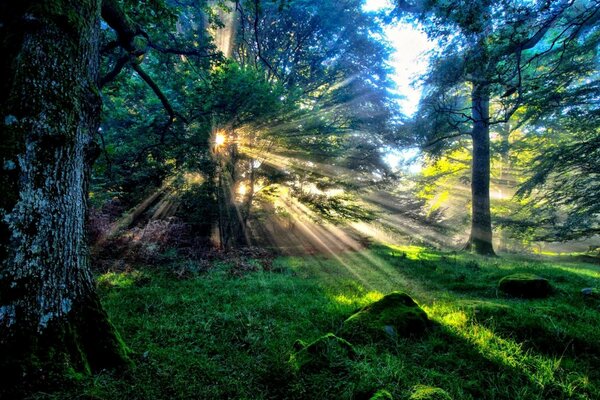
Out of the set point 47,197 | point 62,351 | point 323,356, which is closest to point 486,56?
point 323,356

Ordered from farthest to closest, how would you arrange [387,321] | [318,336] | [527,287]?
[527,287] < [318,336] < [387,321]

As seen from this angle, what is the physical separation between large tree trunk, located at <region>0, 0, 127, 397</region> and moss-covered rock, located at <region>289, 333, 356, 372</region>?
6.59ft

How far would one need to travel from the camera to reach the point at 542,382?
322cm

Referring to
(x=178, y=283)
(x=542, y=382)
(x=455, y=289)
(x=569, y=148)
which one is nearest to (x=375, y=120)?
(x=569, y=148)

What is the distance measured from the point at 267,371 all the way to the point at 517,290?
642cm

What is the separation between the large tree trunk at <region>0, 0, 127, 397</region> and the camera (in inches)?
96.0

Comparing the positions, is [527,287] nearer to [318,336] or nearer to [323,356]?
[318,336]

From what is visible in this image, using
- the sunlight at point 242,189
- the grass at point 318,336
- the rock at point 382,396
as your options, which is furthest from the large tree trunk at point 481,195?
the rock at point 382,396

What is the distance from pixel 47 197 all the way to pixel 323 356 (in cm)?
338

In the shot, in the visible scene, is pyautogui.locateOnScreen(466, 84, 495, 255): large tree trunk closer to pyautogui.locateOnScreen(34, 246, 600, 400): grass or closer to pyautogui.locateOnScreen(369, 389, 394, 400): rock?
pyautogui.locateOnScreen(34, 246, 600, 400): grass

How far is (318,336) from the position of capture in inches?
182

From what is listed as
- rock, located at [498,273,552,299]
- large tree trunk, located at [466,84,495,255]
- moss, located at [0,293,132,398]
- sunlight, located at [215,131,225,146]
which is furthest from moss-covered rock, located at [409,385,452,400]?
large tree trunk, located at [466,84,495,255]

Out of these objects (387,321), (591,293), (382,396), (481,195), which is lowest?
(387,321)

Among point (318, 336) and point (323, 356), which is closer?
point (323, 356)
